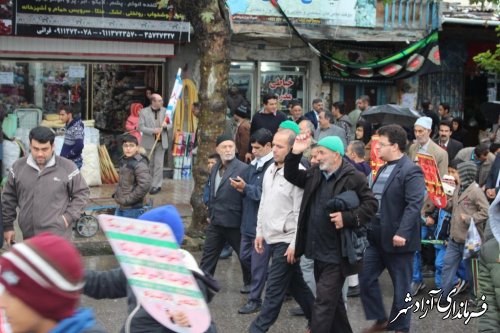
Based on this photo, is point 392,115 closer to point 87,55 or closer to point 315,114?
point 315,114

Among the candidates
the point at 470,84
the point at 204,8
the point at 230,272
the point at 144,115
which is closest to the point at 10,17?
the point at 144,115

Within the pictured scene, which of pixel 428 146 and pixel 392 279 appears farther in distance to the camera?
pixel 428 146

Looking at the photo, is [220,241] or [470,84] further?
[470,84]

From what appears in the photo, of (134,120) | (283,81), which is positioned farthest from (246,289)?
(283,81)

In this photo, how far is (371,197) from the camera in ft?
22.3

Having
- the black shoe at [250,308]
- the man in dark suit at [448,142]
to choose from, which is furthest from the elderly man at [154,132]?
the black shoe at [250,308]

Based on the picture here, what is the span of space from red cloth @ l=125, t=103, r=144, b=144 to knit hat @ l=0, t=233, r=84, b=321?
40.4 ft

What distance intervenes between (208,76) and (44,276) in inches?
342

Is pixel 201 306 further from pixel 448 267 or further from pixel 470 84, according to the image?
pixel 470 84

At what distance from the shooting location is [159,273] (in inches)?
167

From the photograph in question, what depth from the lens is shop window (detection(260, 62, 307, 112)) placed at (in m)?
17.5

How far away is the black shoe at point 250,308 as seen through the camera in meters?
8.36

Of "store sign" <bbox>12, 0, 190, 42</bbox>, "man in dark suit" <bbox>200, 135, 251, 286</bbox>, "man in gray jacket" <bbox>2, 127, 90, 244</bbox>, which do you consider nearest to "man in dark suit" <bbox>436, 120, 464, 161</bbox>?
"man in dark suit" <bbox>200, 135, 251, 286</bbox>

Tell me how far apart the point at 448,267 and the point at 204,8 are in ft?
16.0
